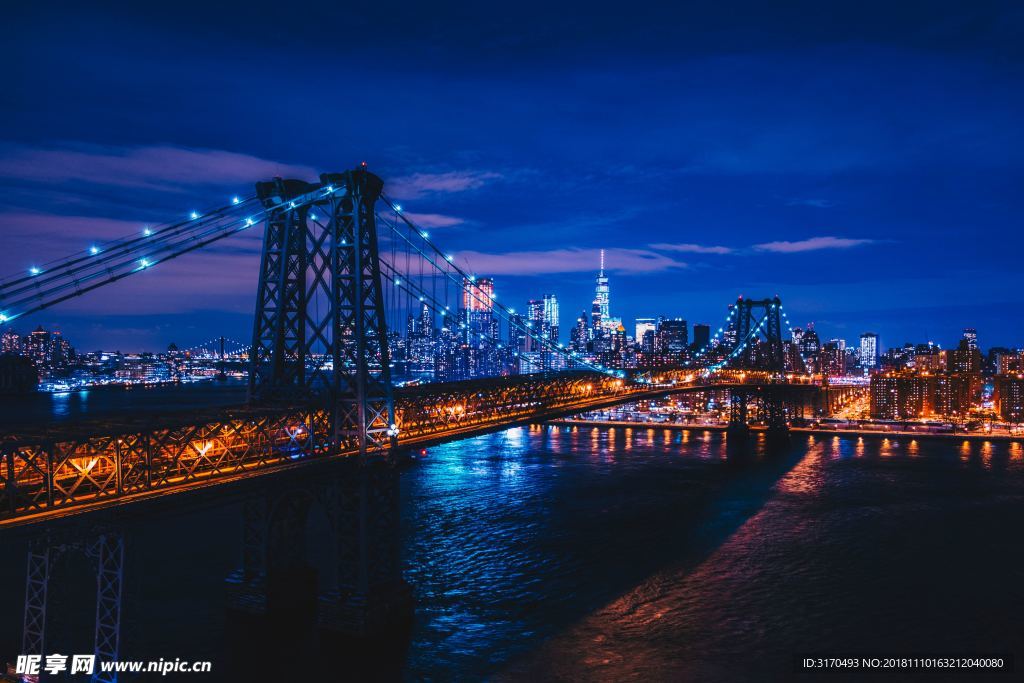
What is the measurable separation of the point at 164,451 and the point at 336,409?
647 cm

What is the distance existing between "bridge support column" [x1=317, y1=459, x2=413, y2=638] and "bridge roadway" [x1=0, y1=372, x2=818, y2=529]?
134cm

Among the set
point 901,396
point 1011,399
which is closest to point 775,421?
point 1011,399

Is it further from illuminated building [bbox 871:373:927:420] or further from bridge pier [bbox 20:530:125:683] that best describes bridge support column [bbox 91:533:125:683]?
illuminated building [bbox 871:373:927:420]

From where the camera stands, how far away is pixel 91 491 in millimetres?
18516

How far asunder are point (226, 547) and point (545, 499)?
2176cm

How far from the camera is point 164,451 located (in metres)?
20.3

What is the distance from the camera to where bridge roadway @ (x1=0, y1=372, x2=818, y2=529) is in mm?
16800

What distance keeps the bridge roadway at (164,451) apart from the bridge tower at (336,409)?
96 centimetres

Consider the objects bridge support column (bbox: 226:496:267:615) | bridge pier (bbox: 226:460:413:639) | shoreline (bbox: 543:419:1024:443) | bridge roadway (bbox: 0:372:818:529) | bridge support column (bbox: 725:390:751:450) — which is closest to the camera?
bridge roadway (bbox: 0:372:818:529)

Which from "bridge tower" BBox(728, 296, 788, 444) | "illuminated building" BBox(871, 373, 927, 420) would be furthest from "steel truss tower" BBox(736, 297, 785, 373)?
"illuminated building" BBox(871, 373, 927, 420)

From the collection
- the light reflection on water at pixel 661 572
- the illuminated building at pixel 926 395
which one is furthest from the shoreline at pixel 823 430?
the illuminated building at pixel 926 395

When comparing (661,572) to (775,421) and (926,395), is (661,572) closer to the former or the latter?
(775,421)

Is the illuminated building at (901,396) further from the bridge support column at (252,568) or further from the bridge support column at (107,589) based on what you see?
the bridge support column at (107,589)

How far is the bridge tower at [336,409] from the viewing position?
81.9 ft
